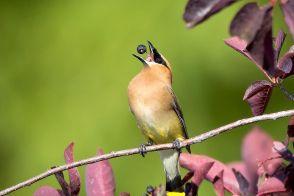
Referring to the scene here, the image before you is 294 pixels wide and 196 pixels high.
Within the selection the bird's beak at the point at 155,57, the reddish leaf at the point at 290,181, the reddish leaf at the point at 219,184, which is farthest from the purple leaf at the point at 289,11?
the bird's beak at the point at 155,57

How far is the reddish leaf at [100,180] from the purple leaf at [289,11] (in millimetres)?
594

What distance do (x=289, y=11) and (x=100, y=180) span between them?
62 cm

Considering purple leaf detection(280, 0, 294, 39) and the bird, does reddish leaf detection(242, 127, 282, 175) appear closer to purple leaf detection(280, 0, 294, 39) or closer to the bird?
purple leaf detection(280, 0, 294, 39)

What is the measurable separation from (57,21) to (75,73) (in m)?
0.39

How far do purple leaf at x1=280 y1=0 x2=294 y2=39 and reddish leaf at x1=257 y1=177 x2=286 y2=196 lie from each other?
33cm

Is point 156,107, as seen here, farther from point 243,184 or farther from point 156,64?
point 243,184

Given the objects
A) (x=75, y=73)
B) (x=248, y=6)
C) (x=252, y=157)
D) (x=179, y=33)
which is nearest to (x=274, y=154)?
(x=252, y=157)

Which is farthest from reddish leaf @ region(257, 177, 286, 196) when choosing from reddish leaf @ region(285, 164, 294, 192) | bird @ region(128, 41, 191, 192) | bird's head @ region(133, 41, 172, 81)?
bird's head @ region(133, 41, 172, 81)

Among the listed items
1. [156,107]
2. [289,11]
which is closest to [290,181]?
[289,11]

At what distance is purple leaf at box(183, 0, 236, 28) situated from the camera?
3.30 feet

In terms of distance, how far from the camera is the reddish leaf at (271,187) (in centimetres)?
124

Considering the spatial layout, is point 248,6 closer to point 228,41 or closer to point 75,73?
point 228,41

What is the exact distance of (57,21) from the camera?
4516 mm

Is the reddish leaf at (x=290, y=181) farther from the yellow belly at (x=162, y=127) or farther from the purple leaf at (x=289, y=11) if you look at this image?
the yellow belly at (x=162, y=127)
